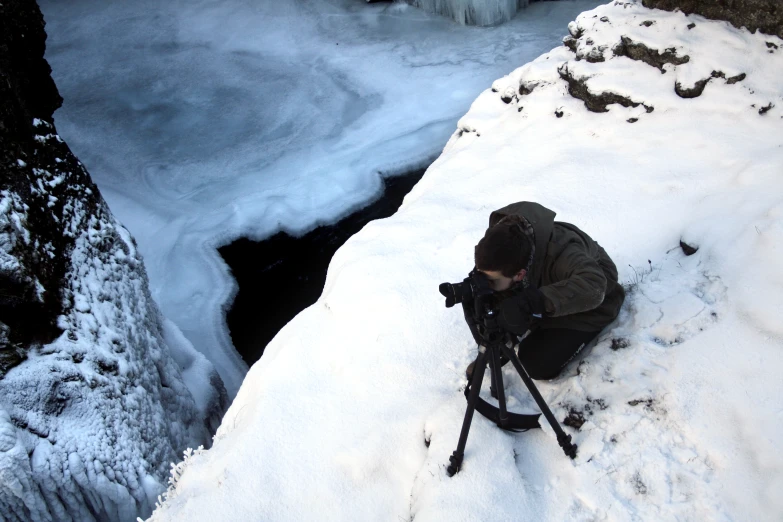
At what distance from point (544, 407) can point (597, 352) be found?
2.28ft

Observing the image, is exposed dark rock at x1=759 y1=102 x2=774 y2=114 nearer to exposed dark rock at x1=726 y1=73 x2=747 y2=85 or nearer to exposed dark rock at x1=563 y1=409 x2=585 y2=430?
exposed dark rock at x1=726 y1=73 x2=747 y2=85

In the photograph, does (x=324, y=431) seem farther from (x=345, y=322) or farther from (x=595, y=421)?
(x=595, y=421)

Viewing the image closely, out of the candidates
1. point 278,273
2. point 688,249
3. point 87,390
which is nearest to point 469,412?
point 688,249

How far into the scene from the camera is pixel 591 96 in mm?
5777

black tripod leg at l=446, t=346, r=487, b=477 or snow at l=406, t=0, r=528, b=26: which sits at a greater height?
black tripod leg at l=446, t=346, r=487, b=477

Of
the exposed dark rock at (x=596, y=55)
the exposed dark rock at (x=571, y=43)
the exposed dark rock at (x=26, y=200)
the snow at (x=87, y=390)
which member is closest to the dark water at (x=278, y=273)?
the snow at (x=87, y=390)

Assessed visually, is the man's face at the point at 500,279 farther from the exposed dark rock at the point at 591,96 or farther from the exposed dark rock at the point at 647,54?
the exposed dark rock at the point at 647,54

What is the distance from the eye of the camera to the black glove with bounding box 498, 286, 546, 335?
236 cm

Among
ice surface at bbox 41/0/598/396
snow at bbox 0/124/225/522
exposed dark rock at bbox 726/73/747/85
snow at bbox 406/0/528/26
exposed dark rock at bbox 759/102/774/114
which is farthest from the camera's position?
snow at bbox 406/0/528/26

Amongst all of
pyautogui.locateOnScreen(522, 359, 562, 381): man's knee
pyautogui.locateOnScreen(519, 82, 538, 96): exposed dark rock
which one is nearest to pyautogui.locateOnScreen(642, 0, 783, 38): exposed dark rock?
pyautogui.locateOnScreen(519, 82, 538, 96): exposed dark rock

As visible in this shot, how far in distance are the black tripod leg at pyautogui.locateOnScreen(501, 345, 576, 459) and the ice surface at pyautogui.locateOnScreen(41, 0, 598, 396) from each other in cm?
487

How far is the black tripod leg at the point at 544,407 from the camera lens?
253 cm

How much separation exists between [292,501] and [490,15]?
38.9 feet

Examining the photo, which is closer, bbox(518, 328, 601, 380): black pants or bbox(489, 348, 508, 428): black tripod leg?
bbox(489, 348, 508, 428): black tripod leg
